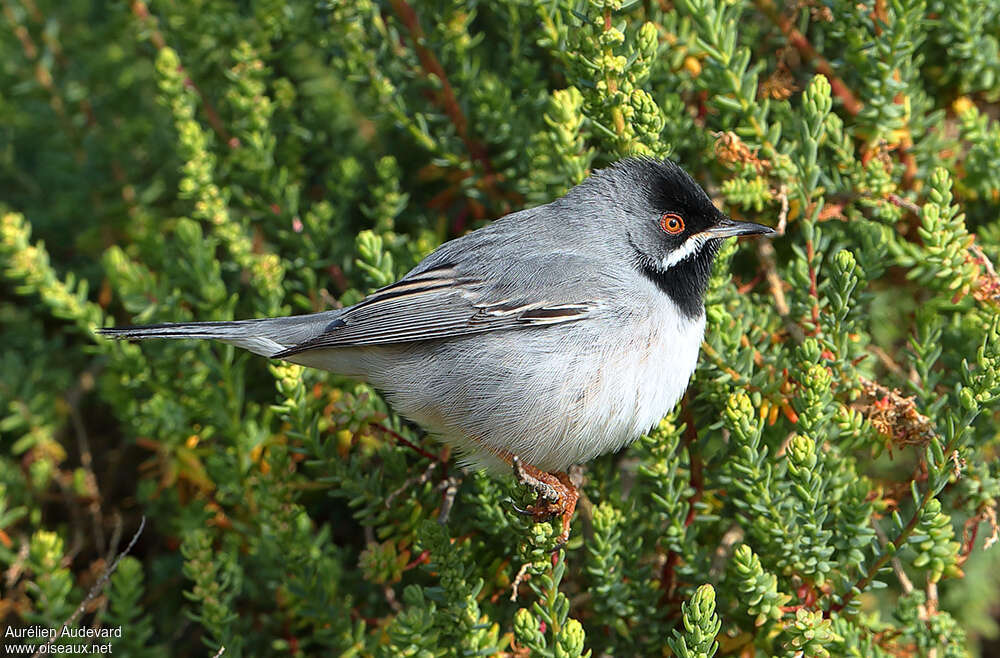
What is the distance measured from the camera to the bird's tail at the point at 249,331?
307 centimetres

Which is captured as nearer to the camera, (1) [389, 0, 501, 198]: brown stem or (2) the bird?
(2) the bird

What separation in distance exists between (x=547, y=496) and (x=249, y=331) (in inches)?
45.9

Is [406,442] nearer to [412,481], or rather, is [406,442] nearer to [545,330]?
[412,481]

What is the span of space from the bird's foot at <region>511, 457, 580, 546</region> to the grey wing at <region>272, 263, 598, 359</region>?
1.55 feet

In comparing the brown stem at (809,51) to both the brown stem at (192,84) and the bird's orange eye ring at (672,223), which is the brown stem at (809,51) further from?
the brown stem at (192,84)

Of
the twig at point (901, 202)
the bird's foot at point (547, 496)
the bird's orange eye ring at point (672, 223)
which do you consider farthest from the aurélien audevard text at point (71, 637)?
the twig at point (901, 202)

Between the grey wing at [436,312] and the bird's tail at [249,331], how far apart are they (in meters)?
0.10

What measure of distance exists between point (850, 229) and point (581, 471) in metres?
1.27

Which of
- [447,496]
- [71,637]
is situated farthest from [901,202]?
[71,637]

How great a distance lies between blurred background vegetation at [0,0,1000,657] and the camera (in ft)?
8.96

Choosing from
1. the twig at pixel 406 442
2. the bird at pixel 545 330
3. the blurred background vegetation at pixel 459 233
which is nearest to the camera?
the blurred background vegetation at pixel 459 233

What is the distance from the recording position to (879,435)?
2.86 meters

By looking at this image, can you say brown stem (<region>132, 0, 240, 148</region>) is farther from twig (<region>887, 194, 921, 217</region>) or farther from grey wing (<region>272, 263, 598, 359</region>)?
twig (<region>887, 194, 921, 217</region>)

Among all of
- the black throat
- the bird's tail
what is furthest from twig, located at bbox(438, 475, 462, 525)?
the black throat
